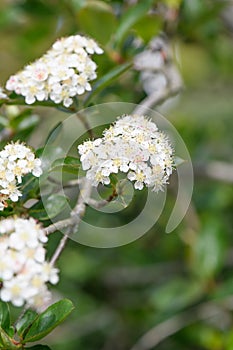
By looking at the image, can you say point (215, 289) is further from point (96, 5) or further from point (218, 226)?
point (96, 5)

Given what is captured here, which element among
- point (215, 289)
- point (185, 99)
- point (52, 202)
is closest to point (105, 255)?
point (215, 289)

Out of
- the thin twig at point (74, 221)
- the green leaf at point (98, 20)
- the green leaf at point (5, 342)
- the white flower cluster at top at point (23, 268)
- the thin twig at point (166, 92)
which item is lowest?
the green leaf at point (5, 342)

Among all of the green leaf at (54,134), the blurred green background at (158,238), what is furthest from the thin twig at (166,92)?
the green leaf at (54,134)

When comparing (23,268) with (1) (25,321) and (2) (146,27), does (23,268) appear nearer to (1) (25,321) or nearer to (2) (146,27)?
(1) (25,321)

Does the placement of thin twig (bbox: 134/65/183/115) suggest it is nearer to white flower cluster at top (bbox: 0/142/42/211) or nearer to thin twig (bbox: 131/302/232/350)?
white flower cluster at top (bbox: 0/142/42/211)

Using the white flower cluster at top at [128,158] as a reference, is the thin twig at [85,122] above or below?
above

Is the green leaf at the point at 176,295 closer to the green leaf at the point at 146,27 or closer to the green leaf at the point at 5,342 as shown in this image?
the green leaf at the point at 146,27

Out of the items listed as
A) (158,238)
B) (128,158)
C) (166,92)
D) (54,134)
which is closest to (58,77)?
(54,134)
